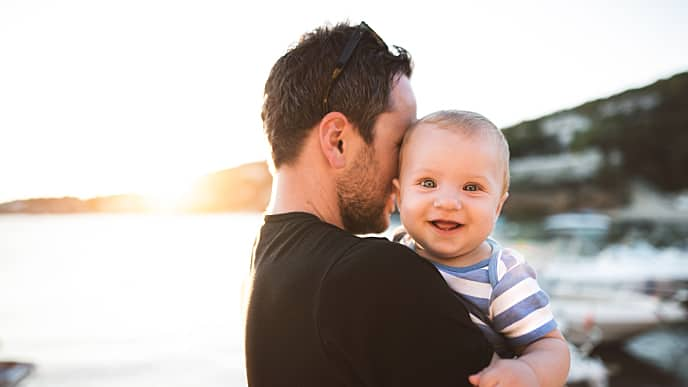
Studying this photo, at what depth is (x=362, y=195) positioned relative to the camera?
6.38ft

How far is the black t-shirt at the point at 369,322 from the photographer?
49.9 inches

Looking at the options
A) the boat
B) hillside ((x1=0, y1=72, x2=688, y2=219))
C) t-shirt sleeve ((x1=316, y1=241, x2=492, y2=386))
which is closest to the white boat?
the boat

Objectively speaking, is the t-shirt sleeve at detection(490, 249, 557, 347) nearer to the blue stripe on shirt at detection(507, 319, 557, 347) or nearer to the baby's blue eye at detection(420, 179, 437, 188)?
the blue stripe on shirt at detection(507, 319, 557, 347)

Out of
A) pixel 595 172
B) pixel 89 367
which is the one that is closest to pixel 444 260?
pixel 89 367

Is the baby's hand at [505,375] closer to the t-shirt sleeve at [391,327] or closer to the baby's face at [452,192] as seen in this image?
the t-shirt sleeve at [391,327]

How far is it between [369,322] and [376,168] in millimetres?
750

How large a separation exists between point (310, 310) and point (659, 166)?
202 ft

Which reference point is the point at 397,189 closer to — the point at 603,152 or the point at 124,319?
the point at 124,319

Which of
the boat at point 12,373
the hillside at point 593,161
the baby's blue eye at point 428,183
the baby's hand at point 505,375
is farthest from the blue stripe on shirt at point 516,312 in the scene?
the hillside at point 593,161

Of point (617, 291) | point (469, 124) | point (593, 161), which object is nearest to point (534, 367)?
point (469, 124)

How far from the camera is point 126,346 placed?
14.3 m

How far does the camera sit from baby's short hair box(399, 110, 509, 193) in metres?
1.78

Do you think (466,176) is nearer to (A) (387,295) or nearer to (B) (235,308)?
(A) (387,295)

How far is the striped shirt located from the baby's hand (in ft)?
0.41
